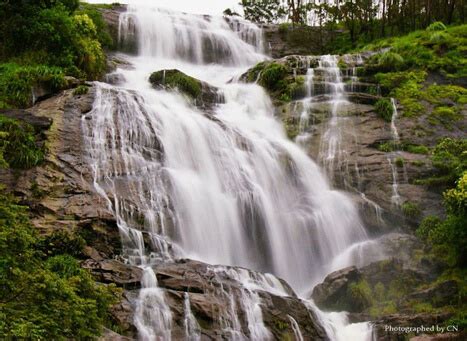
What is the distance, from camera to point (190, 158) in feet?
51.3

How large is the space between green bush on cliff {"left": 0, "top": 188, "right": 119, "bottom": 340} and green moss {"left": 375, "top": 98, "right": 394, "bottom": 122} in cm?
1466

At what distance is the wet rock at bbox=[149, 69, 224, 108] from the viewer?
20.3 m

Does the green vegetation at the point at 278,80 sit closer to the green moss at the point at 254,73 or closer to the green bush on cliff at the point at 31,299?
the green moss at the point at 254,73

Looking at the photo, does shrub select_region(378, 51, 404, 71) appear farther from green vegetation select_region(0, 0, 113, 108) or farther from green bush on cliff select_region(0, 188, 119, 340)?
green bush on cliff select_region(0, 188, 119, 340)

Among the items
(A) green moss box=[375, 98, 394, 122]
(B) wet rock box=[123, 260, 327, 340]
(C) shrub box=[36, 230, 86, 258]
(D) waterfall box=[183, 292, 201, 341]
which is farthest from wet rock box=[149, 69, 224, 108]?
(D) waterfall box=[183, 292, 201, 341]

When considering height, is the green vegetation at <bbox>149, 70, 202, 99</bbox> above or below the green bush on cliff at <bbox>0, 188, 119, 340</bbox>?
above

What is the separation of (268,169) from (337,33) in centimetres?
1954

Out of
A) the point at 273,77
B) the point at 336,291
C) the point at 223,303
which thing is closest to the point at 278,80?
the point at 273,77

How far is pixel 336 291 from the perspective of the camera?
1274 centimetres

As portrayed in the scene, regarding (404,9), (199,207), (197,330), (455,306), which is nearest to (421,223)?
(455,306)

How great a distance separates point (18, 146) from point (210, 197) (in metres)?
5.08

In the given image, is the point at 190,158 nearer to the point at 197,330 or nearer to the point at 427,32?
the point at 197,330

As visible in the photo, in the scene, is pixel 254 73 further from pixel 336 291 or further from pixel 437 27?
pixel 336 291

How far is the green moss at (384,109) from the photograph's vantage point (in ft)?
65.0
